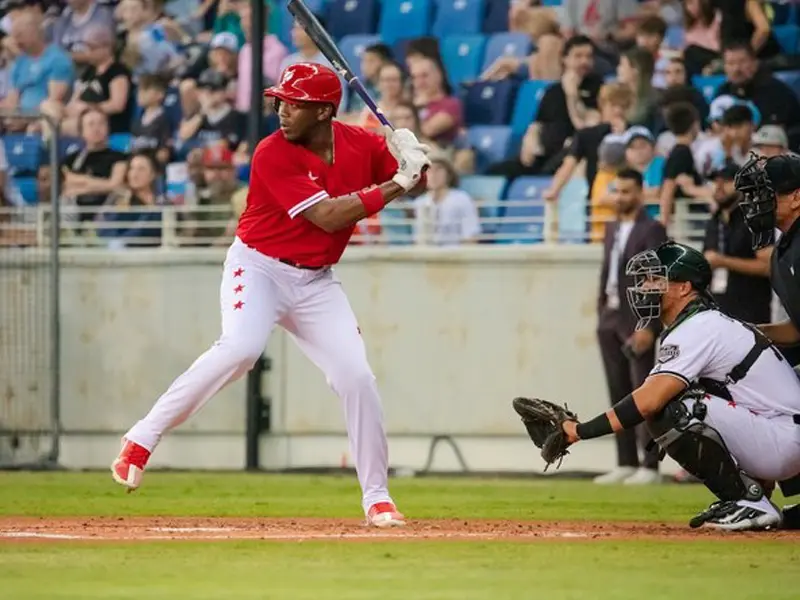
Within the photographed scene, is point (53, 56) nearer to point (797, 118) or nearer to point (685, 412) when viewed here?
point (797, 118)

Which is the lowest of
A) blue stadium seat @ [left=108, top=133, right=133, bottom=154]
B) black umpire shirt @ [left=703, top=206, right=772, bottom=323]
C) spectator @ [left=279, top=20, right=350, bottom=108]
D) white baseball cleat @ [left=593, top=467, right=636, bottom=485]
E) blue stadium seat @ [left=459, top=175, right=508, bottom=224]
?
white baseball cleat @ [left=593, top=467, right=636, bottom=485]

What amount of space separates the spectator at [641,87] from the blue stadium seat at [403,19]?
121 inches

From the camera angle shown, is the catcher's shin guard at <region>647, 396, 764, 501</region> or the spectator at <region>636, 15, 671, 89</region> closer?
the catcher's shin guard at <region>647, 396, 764, 501</region>

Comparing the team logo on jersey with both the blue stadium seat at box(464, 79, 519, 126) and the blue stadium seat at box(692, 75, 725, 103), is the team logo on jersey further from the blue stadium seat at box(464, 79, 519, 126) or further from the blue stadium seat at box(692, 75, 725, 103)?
the blue stadium seat at box(464, 79, 519, 126)

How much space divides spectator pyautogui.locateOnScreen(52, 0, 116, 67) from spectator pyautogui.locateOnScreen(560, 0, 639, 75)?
523cm

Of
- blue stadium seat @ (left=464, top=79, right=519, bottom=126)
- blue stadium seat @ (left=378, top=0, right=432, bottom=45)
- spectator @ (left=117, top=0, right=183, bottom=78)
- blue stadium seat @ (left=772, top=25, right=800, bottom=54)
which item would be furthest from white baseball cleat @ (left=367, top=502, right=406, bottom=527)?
spectator @ (left=117, top=0, right=183, bottom=78)

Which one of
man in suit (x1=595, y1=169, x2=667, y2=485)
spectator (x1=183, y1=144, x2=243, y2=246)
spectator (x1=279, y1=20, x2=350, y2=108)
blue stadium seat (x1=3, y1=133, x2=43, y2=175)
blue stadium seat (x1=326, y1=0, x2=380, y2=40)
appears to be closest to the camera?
man in suit (x1=595, y1=169, x2=667, y2=485)

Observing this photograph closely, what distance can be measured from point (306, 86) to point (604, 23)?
8261 mm

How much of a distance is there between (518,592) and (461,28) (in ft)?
40.2

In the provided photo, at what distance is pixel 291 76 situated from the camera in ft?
29.0

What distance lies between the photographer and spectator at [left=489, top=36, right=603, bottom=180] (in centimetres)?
1596

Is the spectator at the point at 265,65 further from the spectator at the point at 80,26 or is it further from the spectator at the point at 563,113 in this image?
the spectator at the point at 563,113

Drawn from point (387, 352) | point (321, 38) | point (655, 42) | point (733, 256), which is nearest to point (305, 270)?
point (321, 38)

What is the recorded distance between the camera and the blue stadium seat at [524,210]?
52.2 feet
